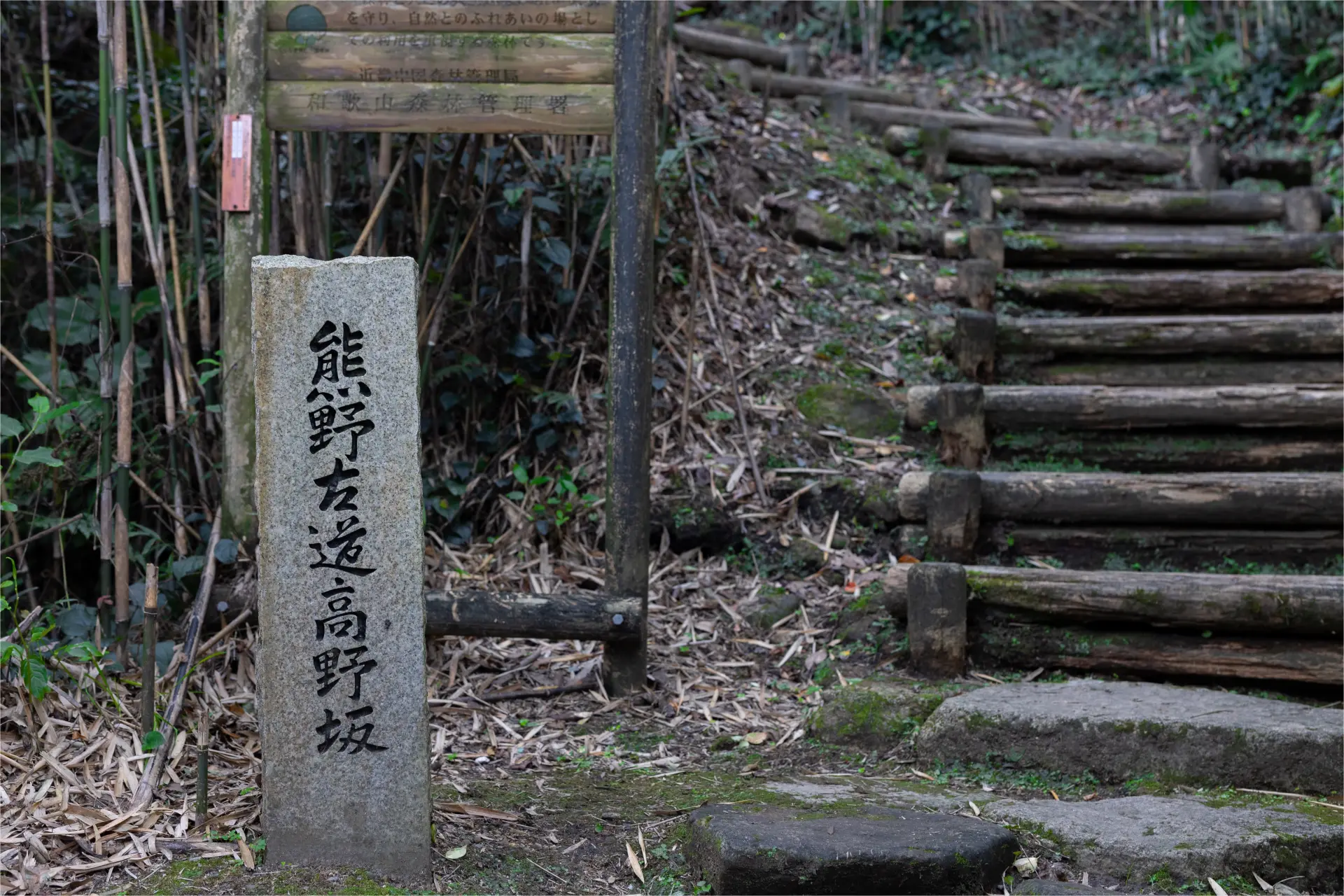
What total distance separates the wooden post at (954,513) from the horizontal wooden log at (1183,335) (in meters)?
1.11

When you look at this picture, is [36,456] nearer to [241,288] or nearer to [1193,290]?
[241,288]

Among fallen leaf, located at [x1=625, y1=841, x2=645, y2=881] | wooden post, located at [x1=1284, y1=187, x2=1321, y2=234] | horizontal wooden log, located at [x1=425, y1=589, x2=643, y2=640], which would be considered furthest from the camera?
wooden post, located at [x1=1284, y1=187, x2=1321, y2=234]

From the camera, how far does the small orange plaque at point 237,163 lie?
11.3ft

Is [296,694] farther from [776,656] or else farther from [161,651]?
[776,656]

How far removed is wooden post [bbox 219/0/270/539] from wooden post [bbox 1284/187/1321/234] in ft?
15.7

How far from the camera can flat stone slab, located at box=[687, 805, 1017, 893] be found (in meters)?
2.34

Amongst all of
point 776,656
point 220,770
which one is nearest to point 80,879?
point 220,770

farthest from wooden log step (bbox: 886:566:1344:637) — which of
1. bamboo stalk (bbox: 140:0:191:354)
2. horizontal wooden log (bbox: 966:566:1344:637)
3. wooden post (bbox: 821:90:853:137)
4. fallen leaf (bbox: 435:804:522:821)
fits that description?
wooden post (bbox: 821:90:853:137)

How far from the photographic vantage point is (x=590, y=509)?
4.18 metres

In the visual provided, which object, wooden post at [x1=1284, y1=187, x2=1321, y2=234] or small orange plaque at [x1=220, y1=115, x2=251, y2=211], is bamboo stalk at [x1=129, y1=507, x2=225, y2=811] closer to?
small orange plaque at [x1=220, y1=115, x2=251, y2=211]

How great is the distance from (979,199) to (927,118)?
1.17 m

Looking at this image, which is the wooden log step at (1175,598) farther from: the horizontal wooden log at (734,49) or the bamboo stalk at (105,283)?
the horizontal wooden log at (734,49)

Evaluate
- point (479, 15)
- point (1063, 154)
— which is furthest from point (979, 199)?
point (479, 15)

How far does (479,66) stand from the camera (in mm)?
3359
